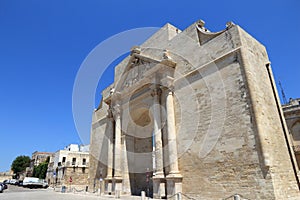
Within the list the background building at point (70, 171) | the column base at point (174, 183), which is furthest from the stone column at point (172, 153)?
the background building at point (70, 171)

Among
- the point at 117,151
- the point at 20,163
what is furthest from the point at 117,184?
the point at 20,163

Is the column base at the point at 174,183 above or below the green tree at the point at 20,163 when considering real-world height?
below

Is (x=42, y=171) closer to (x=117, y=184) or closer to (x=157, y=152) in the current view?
(x=117, y=184)

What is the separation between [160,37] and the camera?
14828 millimetres

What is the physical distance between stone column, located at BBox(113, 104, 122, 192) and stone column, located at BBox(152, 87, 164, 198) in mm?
3197

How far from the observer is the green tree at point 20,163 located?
5325 cm

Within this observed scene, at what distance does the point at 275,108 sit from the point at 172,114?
4.83m

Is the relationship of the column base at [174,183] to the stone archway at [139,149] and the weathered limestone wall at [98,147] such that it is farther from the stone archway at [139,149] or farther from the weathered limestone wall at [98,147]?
the weathered limestone wall at [98,147]

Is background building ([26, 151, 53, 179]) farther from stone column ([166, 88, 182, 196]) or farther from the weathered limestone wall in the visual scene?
stone column ([166, 88, 182, 196])

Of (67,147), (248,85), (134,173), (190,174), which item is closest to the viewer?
(248,85)

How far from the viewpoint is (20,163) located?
53.2 meters

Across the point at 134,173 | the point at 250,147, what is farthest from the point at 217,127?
the point at 134,173

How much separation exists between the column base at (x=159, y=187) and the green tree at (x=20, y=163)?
53.2 metres

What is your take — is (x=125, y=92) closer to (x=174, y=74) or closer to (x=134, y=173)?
(x=174, y=74)
